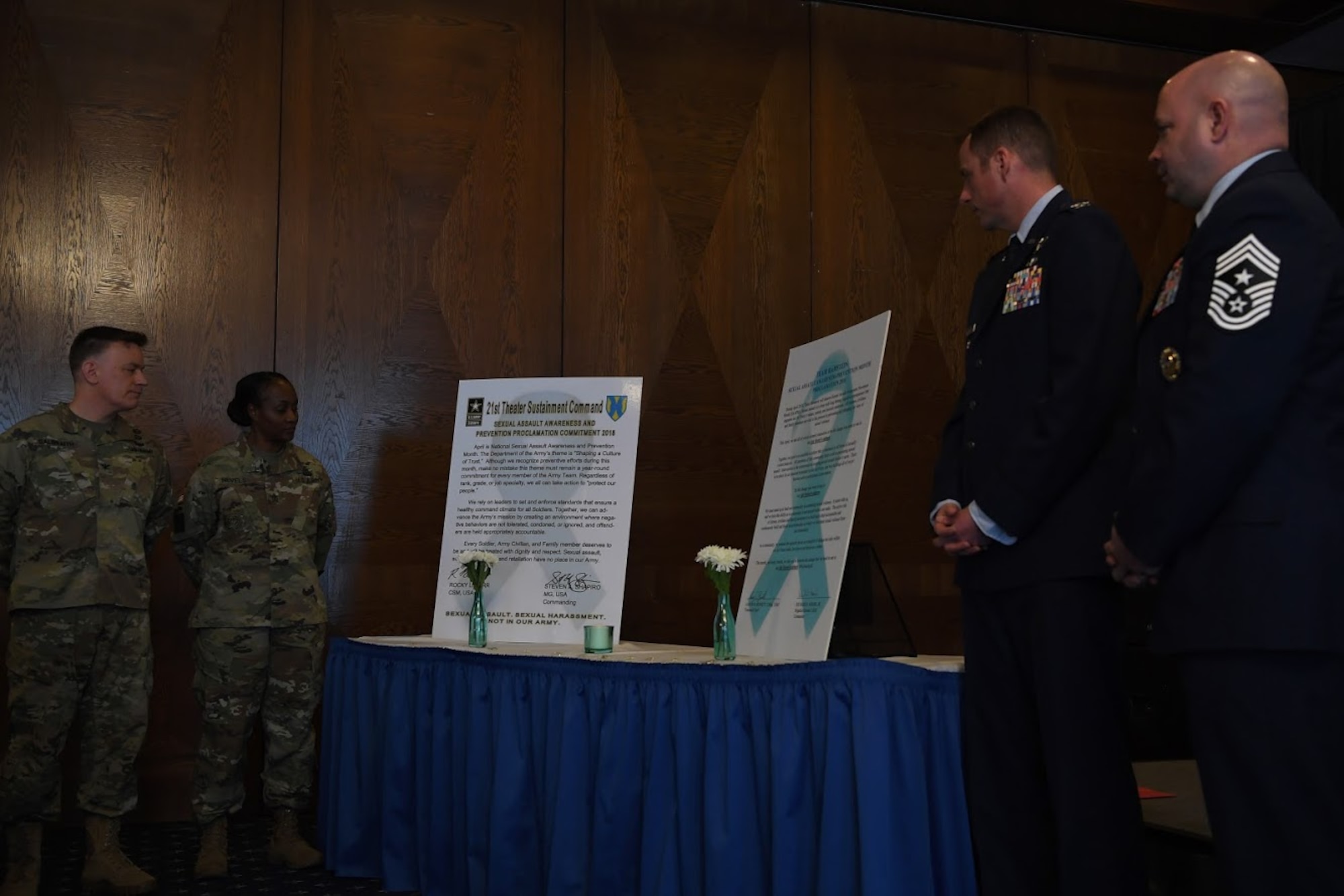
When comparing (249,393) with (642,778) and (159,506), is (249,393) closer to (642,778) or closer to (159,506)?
(159,506)

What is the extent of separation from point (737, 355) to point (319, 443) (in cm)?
192

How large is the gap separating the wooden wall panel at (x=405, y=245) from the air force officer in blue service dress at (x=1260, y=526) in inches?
153

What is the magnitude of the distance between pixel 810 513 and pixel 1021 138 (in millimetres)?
1041

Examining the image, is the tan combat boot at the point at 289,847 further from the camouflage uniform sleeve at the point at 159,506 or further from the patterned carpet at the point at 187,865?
the camouflage uniform sleeve at the point at 159,506

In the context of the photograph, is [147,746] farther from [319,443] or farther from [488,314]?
[488,314]

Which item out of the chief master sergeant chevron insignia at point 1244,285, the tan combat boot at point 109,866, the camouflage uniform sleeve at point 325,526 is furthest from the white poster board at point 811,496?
the tan combat boot at point 109,866

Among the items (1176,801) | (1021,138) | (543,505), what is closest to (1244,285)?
(1021,138)

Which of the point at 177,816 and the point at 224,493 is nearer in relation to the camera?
the point at 224,493

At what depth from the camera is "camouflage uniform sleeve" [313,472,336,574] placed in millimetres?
4629

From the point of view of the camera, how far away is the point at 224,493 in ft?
14.1

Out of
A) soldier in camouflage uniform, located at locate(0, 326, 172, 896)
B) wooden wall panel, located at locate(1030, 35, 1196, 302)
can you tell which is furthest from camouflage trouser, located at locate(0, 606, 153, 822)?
wooden wall panel, located at locate(1030, 35, 1196, 302)

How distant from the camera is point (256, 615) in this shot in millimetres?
4238

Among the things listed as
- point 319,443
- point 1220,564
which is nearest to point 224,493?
point 319,443

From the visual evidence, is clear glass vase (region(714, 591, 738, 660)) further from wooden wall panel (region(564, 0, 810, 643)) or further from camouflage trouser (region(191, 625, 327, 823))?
wooden wall panel (region(564, 0, 810, 643))
